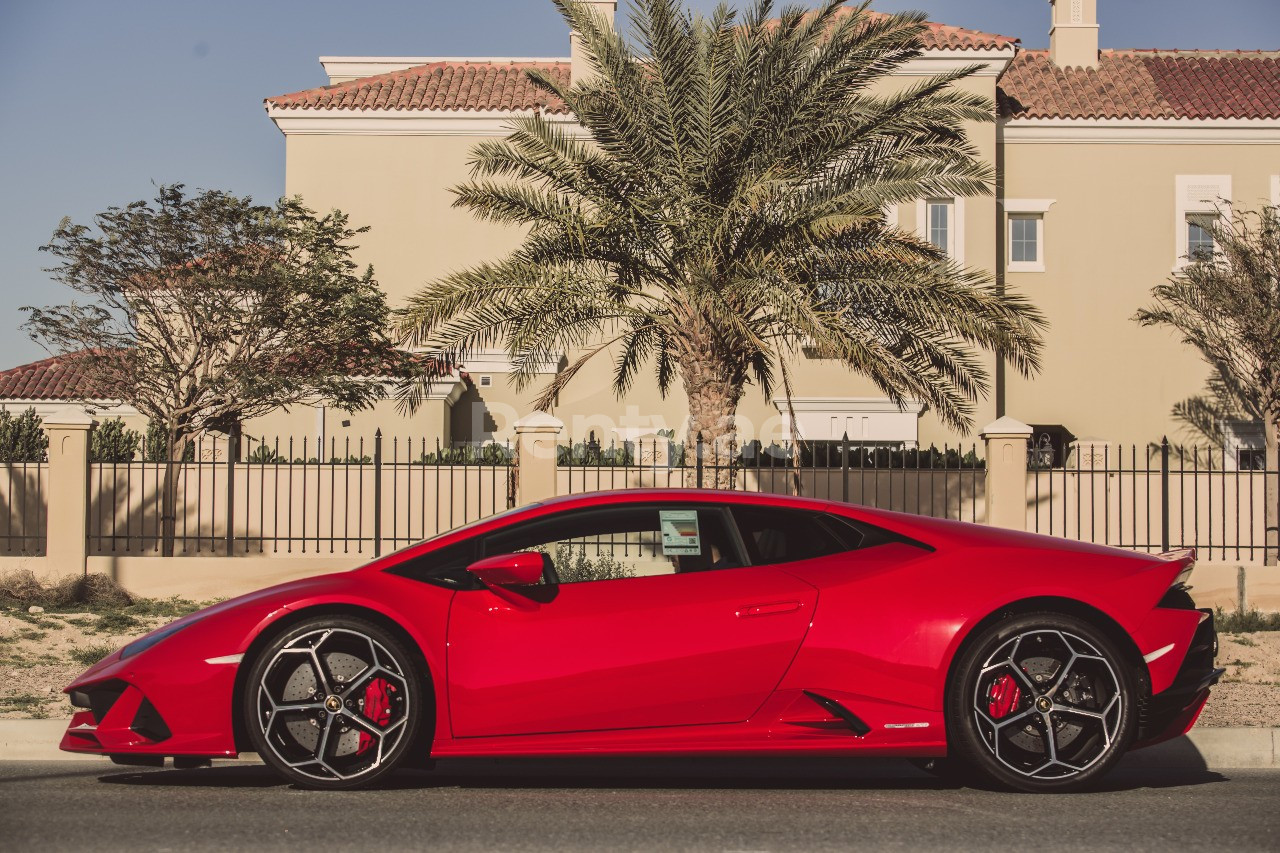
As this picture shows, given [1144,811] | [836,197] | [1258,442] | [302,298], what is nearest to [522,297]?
[836,197]

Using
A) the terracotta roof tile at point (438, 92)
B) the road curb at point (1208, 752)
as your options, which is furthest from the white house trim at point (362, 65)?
the road curb at point (1208, 752)

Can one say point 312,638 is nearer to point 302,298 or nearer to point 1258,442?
point 302,298

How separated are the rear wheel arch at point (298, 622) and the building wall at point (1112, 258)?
2280cm

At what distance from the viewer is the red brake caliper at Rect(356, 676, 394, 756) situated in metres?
5.34

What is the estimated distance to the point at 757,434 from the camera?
24.9 m

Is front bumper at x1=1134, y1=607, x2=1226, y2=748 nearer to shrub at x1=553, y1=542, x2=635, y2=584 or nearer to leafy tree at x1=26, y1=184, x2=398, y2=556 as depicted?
shrub at x1=553, y1=542, x2=635, y2=584

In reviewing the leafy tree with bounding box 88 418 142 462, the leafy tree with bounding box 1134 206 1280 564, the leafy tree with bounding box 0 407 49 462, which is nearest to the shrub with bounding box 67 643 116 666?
the leafy tree with bounding box 88 418 142 462

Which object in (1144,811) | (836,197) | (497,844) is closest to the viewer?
(497,844)

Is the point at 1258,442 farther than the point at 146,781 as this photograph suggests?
Yes

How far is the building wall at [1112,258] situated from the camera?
26.2 m

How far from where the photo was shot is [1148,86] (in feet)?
90.3

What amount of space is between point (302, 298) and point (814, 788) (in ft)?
52.3

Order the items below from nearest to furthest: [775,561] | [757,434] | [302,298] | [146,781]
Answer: [775,561] → [146,781] → [302,298] → [757,434]

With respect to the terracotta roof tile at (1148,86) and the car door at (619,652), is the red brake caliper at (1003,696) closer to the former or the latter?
the car door at (619,652)
